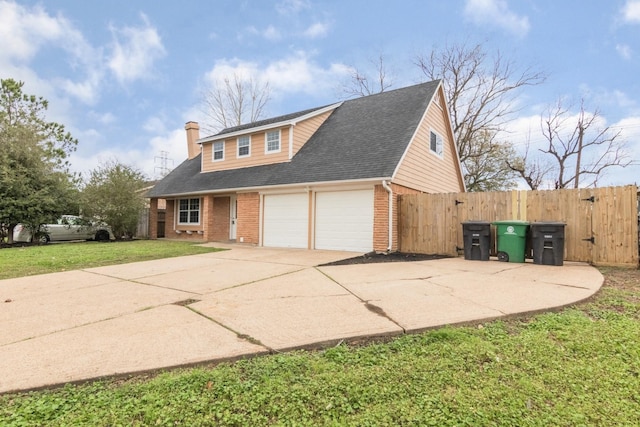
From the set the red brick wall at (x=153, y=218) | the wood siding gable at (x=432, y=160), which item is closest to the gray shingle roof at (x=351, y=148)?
the wood siding gable at (x=432, y=160)

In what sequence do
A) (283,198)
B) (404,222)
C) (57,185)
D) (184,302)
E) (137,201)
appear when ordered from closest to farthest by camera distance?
(184,302) < (404,222) < (283,198) < (57,185) < (137,201)

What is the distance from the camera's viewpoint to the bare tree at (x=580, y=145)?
2067 cm

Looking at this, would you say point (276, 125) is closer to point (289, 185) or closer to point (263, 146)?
point (263, 146)

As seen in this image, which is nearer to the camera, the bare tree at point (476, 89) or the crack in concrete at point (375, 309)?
the crack in concrete at point (375, 309)

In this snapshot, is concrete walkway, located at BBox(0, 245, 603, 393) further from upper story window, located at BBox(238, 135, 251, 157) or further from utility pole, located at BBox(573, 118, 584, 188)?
utility pole, located at BBox(573, 118, 584, 188)

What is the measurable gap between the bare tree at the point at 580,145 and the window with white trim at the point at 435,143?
11792 mm

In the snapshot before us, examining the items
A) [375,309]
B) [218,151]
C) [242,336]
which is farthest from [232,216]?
[242,336]

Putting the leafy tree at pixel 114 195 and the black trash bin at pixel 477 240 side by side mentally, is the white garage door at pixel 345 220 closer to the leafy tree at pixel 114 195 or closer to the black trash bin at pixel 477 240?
the black trash bin at pixel 477 240

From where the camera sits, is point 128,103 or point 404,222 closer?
point 404,222

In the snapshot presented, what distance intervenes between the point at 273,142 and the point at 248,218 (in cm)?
362

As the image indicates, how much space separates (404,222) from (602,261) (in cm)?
492

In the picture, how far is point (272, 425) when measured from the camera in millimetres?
1870

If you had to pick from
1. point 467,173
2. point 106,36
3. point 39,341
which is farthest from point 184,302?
point 467,173

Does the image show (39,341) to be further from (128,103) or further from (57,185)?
(128,103)
